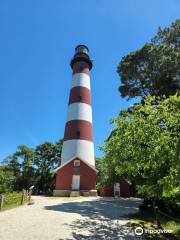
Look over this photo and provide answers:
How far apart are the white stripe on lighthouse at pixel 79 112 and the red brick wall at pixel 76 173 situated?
529 centimetres

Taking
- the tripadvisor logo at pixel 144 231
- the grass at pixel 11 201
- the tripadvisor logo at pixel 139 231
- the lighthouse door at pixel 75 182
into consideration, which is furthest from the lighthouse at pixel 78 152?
A: the tripadvisor logo at pixel 144 231

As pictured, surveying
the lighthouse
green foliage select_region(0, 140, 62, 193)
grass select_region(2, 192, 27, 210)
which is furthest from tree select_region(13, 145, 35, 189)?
grass select_region(2, 192, 27, 210)

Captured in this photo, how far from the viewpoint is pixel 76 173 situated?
93.8ft

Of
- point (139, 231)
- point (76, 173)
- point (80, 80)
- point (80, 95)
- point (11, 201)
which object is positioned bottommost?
point (139, 231)

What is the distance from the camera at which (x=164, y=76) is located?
19422mm

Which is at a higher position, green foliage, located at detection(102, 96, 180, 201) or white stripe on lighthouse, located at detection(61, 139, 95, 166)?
white stripe on lighthouse, located at detection(61, 139, 95, 166)

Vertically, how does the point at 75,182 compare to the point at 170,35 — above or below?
below

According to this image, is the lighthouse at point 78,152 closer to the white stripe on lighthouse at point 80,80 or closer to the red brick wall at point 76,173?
the red brick wall at point 76,173

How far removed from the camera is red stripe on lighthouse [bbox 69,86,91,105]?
31.2 metres

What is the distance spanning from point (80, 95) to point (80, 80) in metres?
2.35

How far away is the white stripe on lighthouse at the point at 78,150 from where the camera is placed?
94.5 feet

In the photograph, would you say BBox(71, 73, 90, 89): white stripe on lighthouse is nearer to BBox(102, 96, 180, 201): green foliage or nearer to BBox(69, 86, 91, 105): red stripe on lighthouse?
BBox(69, 86, 91, 105): red stripe on lighthouse

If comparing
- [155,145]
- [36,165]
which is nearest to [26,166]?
[36,165]

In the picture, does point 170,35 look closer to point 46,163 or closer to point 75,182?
point 75,182
